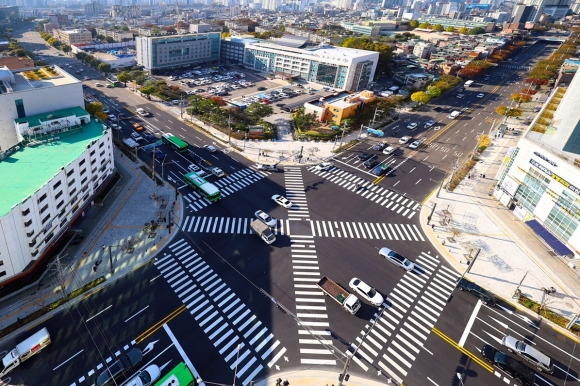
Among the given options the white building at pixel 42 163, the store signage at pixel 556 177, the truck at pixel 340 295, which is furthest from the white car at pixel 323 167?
the white building at pixel 42 163

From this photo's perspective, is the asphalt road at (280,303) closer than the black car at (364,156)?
Yes

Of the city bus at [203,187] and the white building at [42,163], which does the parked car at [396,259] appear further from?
the white building at [42,163]

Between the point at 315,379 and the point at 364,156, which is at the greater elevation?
the point at 364,156

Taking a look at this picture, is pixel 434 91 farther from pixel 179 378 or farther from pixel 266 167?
pixel 179 378

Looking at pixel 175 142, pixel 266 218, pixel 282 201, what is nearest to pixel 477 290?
pixel 266 218

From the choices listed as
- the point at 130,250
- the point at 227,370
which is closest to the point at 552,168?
the point at 227,370

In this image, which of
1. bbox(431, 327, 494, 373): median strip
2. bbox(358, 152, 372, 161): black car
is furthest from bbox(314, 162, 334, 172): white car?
bbox(431, 327, 494, 373): median strip
